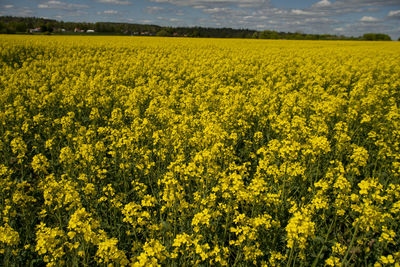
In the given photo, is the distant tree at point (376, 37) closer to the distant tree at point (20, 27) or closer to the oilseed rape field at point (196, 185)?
the oilseed rape field at point (196, 185)

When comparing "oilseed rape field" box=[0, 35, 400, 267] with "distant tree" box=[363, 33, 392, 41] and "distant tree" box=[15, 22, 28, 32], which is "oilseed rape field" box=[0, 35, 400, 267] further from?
"distant tree" box=[363, 33, 392, 41]

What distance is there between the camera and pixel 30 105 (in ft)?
24.3

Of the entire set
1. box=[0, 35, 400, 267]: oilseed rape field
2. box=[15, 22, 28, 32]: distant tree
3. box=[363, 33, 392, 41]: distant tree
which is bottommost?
box=[0, 35, 400, 267]: oilseed rape field

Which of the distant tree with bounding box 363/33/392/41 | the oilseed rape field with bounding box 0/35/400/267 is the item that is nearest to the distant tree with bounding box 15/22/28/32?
the oilseed rape field with bounding box 0/35/400/267

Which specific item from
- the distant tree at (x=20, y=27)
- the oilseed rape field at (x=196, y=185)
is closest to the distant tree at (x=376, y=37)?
the oilseed rape field at (x=196, y=185)

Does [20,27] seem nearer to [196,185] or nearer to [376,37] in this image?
[196,185]

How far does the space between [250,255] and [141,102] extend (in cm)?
617

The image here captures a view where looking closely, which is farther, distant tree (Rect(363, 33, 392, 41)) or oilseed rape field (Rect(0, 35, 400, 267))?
distant tree (Rect(363, 33, 392, 41))

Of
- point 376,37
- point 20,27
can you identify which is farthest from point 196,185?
point 376,37

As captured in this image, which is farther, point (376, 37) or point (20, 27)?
point (376, 37)

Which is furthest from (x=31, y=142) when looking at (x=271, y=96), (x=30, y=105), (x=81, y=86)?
(x=271, y=96)

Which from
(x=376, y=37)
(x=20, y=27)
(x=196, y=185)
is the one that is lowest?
(x=196, y=185)

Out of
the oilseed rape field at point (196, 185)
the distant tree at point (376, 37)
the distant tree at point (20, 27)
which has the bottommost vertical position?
the oilseed rape field at point (196, 185)

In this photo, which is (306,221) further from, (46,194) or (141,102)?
(141,102)
